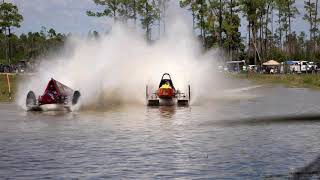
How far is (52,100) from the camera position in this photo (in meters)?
37.8

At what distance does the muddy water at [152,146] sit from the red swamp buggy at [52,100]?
3.09 metres

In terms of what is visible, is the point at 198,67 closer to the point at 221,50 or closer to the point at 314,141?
the point at 314,141

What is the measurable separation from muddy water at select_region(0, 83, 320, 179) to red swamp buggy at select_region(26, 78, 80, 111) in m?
3.09

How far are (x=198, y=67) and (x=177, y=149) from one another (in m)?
39.7

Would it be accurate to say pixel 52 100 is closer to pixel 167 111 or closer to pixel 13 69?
pixel 167 111

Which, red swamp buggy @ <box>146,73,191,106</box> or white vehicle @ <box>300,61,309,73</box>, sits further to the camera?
white vehicle @ <box>300,61,309,73</box>

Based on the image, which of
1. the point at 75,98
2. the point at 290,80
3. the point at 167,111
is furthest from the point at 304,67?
the point at 75,98

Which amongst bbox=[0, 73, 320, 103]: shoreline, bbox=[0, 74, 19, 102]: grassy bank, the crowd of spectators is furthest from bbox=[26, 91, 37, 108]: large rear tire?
the crowd of spectators

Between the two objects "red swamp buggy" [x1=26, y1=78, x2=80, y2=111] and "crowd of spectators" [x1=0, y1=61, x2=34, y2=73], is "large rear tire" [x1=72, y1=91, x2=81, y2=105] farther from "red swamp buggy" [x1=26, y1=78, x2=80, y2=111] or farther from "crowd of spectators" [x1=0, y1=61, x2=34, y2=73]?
"crowd of spectators" [x1=0, y1=61, x2=34, y2=73]

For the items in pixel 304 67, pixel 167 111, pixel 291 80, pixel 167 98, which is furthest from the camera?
Answer: pixel 304 67

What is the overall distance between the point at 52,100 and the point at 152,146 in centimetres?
1745

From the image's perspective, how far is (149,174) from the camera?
16234 mm

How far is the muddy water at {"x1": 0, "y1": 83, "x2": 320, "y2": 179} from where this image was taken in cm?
1664

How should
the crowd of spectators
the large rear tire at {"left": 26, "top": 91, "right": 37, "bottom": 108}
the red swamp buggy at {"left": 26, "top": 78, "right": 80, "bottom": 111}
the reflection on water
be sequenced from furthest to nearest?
the crowd of spectators
the large rear tire at {"left": 26, "top": 91, "right": 37, "bottom": 108}
the red swamp buggy at {"left": 26, "top": 78, "right": 80, "bottom": 111}
the reflection on water
